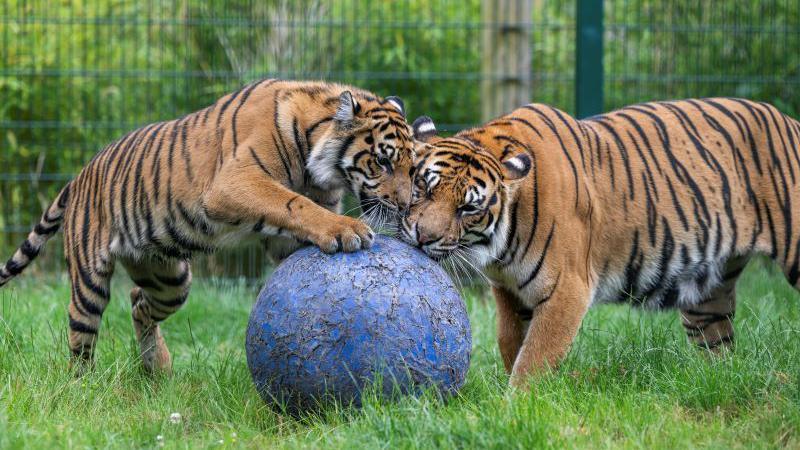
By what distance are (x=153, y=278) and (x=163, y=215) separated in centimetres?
53

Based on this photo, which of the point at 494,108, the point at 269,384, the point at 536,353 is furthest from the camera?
the point at 494,108

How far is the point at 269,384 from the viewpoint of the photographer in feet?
14.1

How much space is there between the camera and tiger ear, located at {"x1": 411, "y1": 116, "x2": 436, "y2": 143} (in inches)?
200

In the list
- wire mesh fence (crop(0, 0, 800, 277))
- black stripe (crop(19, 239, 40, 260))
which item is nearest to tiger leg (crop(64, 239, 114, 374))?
black stripe (crop(19, 239, 40, 260))

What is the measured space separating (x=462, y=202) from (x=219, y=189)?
3.69ft

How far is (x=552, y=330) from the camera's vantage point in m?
4.67

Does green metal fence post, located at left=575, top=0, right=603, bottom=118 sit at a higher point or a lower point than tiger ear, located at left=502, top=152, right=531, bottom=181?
higher

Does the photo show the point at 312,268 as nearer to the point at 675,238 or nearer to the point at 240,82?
the point at 675,238

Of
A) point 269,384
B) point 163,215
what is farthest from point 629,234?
point 163,215

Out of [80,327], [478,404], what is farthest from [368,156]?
[80,327]

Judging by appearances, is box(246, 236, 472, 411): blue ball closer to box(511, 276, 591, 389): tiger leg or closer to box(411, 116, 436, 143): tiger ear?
box(511, 276, 591, 389): tiger leg

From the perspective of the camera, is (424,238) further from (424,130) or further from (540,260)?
(424,130)

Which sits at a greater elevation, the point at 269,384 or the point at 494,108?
the point at 494,108

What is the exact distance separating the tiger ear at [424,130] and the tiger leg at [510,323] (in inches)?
32.4
